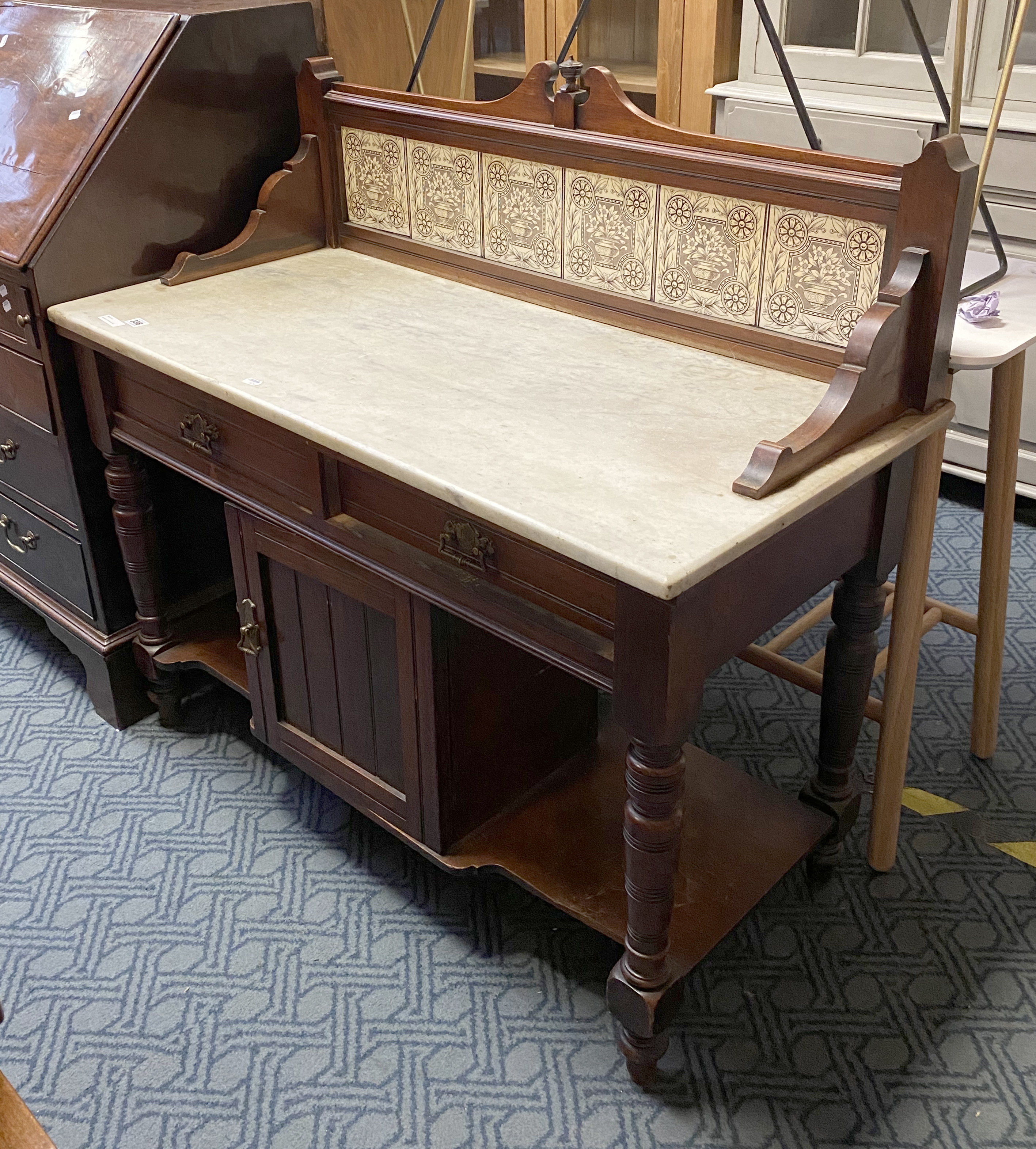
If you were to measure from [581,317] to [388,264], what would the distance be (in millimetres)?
440

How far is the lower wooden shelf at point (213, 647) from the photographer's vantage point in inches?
81.0

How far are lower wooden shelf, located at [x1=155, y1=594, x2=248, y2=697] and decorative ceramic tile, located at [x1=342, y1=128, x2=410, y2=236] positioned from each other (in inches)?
30.9

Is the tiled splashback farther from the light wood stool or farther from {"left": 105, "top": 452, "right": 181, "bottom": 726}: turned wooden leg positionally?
{"left": 105, "top": 452, "right": 181, "bottom": 726}: turned wooden leg

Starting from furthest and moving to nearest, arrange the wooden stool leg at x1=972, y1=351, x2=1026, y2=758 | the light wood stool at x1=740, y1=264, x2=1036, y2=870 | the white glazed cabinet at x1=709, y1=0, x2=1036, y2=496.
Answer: the white glazed cabinet at x1=709, y1=0, x2=1036, y2=496, the wooden stool leg at x1=972, y1=351, x2=1026, y2=758, the light wood stool at x1=740, y1=264, x2=1036, y2=870

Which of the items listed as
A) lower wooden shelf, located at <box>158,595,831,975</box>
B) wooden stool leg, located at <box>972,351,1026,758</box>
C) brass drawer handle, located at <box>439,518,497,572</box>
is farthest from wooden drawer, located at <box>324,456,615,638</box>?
wooden stool leg, located at <box>972,351,1026,758</box>

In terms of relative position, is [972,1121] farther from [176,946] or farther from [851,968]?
[176,946]

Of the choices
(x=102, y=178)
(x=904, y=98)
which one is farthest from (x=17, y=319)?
(x=904, y=98)

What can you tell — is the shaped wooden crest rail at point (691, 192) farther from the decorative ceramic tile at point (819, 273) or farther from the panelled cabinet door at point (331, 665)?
the panelled cabinet door at point (331, 665)

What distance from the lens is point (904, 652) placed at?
5.73 feet

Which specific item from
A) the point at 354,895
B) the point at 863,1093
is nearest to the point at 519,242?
the point at 354,895

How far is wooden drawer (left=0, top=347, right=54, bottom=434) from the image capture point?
1.91 meters

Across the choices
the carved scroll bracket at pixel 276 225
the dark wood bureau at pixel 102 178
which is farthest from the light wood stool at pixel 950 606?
the dark wood bureau at pixel 102 178

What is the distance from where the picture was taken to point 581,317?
174cm

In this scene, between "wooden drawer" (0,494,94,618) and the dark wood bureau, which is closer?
the dark wood bureau
